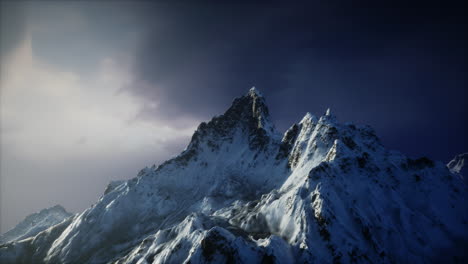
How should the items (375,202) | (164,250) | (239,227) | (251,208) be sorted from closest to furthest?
1. (164,250)
2. (375,202)
3. (239,227)
4. (251,208)

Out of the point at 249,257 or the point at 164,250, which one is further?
the point at 164,250

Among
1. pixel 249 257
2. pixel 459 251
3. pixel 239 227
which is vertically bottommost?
pixel 249 257

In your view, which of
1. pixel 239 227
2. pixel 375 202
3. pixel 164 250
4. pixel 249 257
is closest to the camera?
pixel 249 257

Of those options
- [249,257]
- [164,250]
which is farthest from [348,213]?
[164,250]

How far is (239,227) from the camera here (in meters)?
154

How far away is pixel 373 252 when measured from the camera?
396 feet

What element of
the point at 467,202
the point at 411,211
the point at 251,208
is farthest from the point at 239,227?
the point at 467,202

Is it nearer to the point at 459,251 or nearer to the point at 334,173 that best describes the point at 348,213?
the point at 334,173

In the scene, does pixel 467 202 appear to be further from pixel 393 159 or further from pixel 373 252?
pixel 373 252

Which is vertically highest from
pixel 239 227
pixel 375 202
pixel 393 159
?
pixel 393 159

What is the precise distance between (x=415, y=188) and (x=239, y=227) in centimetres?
10643

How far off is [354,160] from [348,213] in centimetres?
3620

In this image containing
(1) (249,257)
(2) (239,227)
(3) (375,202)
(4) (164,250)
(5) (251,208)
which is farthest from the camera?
(5) (251,208)

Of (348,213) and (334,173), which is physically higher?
(334,173)
